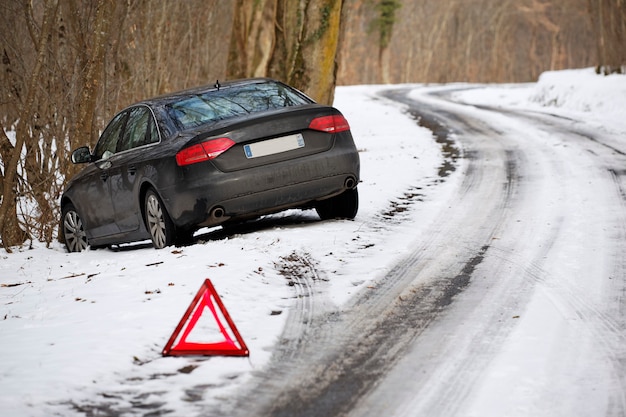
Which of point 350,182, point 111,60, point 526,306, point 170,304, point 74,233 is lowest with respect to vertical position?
point 74,233

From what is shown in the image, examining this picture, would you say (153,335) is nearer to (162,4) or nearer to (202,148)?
(202,148)

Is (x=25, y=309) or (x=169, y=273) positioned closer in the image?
(x=25, y=309)

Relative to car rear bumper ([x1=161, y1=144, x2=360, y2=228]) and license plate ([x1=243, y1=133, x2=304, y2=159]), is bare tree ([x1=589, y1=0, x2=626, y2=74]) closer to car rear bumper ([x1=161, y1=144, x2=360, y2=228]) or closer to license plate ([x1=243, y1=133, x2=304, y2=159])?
car rear bumper ([x1=161, y1=144, x2=360, y2=228])

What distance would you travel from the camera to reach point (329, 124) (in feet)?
28.2

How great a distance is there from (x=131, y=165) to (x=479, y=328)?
4571 millimetres

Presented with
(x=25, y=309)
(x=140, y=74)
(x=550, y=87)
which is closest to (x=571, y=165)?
(x=25, y=309)

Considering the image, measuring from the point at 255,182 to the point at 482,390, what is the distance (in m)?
4.23

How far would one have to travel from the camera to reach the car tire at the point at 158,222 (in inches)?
329

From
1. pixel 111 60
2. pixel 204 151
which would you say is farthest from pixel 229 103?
pixel 111 60

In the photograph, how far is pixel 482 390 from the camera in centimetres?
437

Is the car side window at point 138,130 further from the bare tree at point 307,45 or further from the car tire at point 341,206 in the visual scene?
the bare tree at point 307,45

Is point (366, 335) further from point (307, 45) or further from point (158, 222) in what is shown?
point (307, 45)

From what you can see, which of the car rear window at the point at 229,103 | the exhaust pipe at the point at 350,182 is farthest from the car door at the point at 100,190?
the exhaust pipe at the point at 350,182

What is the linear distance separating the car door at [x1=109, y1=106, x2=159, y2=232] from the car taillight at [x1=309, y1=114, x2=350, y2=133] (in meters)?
1.54
